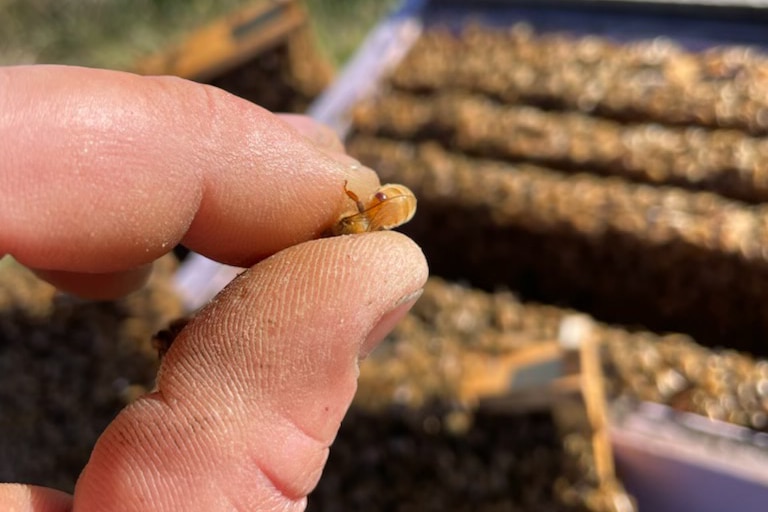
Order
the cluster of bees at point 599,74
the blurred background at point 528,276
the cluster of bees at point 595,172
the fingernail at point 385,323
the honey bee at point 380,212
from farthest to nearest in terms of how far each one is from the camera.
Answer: the cluster of bees at point 599,74 < the cluster of bees at point 595,172 < the blurred background at point 528,276 < the honey bee at point 380,212 < the fingernail at point 385,323

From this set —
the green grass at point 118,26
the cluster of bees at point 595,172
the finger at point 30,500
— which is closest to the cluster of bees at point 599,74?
the cluster of bees at point 595,172

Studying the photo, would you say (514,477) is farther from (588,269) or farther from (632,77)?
(632,77)

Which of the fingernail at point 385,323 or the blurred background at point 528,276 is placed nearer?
the fingernail at point 385,323

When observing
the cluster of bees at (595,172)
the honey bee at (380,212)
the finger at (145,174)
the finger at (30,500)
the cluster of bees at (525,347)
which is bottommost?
the cluster of bees at (525,347)

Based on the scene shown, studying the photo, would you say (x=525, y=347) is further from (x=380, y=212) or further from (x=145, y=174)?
(x=145, y=174)

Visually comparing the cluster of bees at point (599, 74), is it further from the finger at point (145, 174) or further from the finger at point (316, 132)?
the finger at point (145, 174)

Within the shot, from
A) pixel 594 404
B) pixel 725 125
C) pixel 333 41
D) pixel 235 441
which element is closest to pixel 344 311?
pixel 235 441

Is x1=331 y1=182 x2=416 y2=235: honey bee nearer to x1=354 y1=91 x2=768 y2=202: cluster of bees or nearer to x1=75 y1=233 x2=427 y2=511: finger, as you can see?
x1=75 y1=233 x2=427 y2=511: finger
